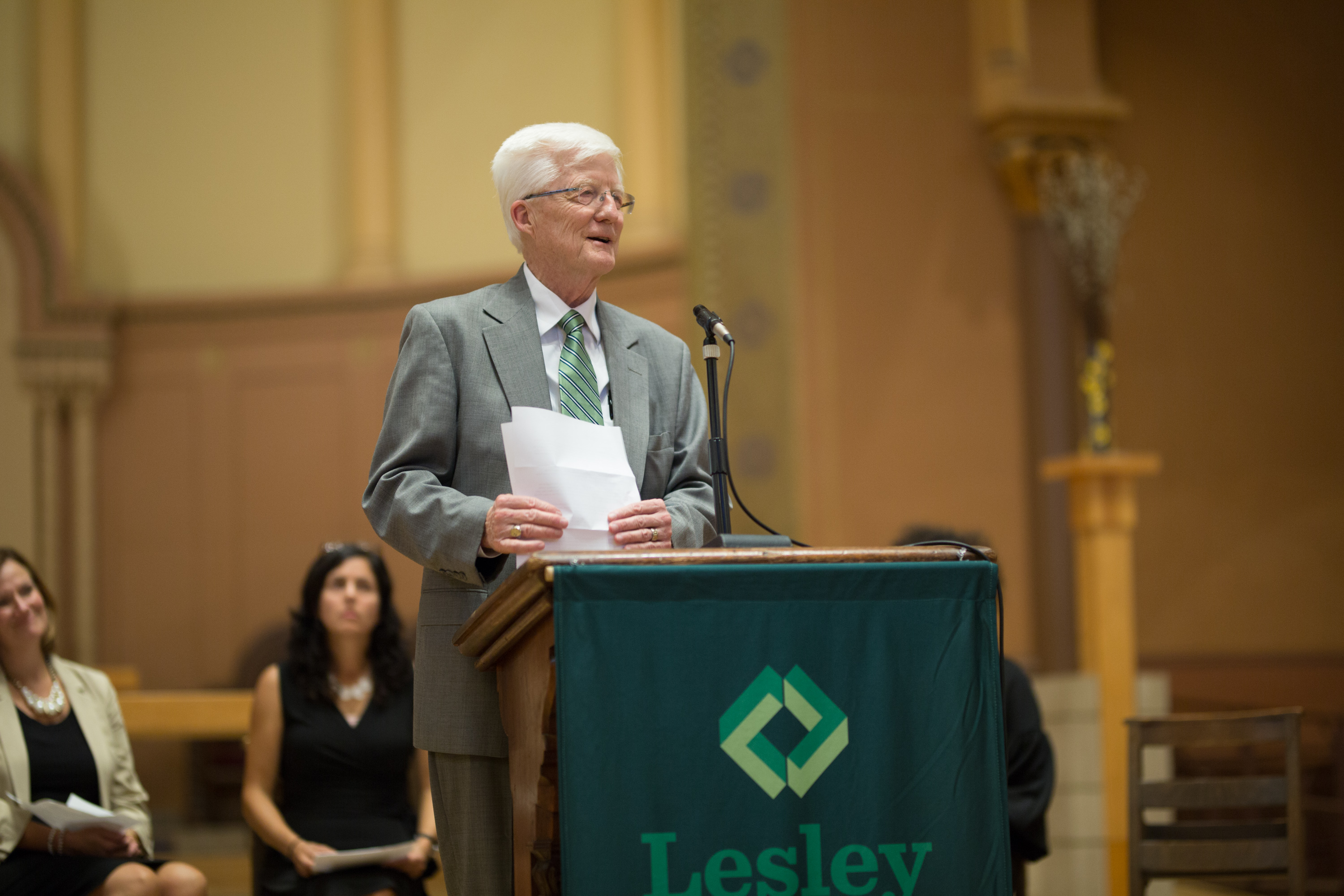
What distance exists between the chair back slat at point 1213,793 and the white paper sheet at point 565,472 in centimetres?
186

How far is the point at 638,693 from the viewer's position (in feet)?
4.85

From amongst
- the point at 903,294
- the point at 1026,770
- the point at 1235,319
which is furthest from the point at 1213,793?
the point at 1235,319

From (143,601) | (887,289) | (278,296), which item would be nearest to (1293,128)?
(887,289)

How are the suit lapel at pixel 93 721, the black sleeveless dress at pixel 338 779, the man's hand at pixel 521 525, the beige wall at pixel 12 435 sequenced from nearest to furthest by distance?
the man's hand at pixel 521 525 → the suit lapel at pixel 93 721 → the black sleeveless dress at pixel 338 779 → the beige wall at pixel 12 435

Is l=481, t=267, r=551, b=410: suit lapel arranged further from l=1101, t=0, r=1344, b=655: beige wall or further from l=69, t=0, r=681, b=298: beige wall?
l=69, t=0, r=681, b=298: beige wall

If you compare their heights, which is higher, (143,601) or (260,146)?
(260,146)

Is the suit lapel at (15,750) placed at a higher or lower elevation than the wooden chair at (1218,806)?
higher

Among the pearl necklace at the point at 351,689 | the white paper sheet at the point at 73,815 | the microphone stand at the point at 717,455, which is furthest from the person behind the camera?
the pearl necklace at the point at 351,689

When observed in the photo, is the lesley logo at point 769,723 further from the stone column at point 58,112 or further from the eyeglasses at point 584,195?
the stone column at point 58,112

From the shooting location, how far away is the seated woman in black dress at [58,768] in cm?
274

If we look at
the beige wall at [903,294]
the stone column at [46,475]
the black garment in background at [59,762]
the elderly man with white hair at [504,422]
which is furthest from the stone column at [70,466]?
the elderly man with white hair at [504,422]

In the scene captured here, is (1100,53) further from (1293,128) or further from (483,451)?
(483,451)

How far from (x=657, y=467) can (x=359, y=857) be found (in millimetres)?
1465

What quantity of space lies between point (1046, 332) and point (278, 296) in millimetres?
3993
